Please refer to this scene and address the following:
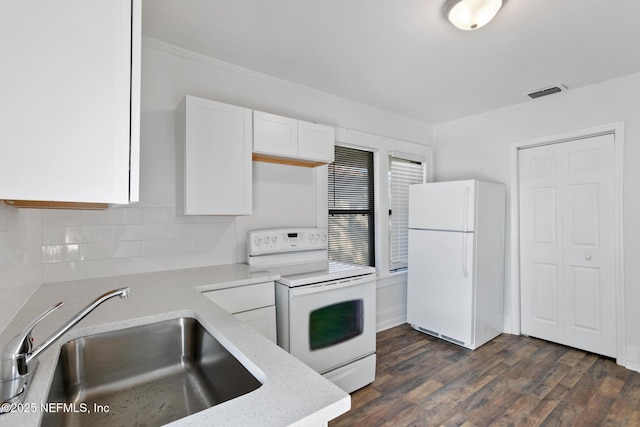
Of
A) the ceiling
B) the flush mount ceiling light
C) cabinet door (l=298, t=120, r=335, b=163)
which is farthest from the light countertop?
the flush mount ceiling light

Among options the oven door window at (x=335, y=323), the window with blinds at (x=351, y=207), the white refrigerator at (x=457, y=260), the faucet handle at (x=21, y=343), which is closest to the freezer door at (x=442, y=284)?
the white refrigerator at (x=457, y=260)

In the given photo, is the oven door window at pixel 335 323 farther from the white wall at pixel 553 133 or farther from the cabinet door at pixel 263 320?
the white wall at pixel 553 133

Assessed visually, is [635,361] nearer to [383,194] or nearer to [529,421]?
[529,421]

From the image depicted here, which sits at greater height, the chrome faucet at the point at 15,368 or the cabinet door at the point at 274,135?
the cabinet door at the point at 274,135

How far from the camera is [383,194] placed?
141 inches

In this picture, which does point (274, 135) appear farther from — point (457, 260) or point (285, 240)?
point (457, 260)

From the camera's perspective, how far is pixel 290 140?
8.11 feet

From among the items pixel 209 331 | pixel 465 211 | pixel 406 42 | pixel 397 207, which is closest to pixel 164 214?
pixel 209 331

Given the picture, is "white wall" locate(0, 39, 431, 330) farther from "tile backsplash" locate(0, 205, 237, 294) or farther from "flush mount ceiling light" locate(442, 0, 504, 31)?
"flush mount ceiling light" locate(442, 0, 504, 31)

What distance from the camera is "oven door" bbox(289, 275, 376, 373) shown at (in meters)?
2.03

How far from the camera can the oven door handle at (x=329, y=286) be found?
2008 millimetres

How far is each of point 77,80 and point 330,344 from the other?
6.59ft

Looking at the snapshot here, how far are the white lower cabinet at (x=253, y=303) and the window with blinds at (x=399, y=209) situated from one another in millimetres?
2002

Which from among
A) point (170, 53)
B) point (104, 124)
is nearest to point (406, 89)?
point (170, 53)
